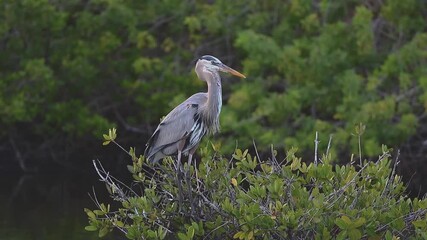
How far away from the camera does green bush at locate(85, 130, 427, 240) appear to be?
20.6 feet

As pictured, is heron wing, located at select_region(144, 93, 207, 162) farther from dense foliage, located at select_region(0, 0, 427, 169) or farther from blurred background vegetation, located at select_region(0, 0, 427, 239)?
dense foliage, located at select_region(0, 0, 427, 169)

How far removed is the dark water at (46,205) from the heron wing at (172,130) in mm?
3006

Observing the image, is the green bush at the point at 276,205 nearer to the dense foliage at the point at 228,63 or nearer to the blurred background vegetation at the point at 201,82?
the blurred background vegetation at the point at 201,82

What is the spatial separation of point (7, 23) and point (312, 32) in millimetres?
4300

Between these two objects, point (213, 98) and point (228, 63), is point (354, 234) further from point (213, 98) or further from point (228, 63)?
point (228, 63)

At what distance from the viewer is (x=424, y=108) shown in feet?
46.0

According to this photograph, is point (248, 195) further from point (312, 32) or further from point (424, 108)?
point (312, 32)

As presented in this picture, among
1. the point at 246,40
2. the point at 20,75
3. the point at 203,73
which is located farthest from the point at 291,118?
the point at 203,73

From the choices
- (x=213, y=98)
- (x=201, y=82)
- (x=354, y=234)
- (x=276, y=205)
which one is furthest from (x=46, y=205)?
(x=354, y=234)

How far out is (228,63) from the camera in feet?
53.1

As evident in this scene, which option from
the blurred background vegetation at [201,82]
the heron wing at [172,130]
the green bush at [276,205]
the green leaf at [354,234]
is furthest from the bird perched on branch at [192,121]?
the blurred background vegetation at [201,82]

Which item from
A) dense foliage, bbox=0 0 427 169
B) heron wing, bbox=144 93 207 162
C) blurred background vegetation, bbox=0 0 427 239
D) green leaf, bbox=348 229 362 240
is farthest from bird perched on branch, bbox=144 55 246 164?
dense foliage, bbox=0 0 427 169

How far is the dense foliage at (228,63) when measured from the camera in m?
14.1

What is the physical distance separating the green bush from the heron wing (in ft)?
3.57
